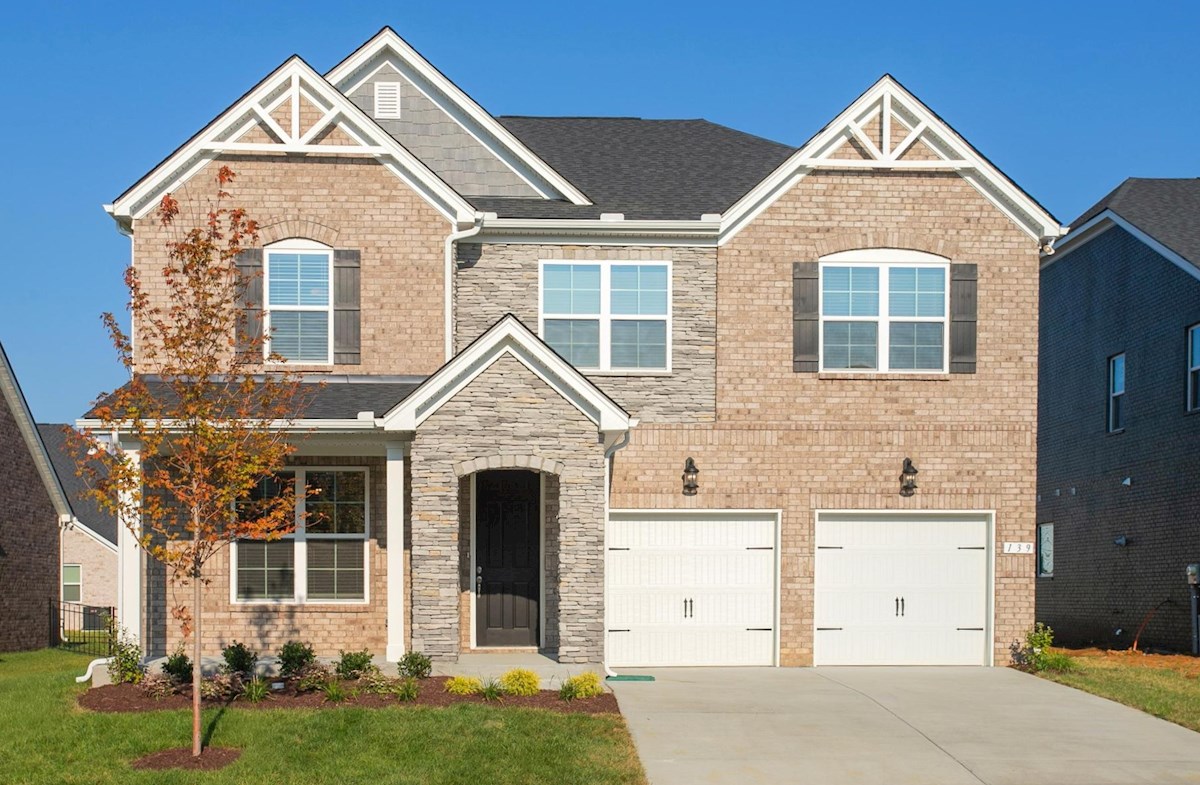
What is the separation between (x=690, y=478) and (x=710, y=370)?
5.02 feet

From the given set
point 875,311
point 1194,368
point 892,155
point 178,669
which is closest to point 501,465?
point 178,669

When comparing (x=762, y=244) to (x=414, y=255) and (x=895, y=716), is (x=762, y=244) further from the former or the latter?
(x=895, y=716)

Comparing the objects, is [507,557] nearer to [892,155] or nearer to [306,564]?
[306,564]

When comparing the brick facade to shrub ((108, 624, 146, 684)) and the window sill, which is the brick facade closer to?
the window sill

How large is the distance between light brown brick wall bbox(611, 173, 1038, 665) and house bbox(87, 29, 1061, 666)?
4 centimetres

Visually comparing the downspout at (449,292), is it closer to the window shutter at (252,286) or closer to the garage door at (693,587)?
the window shutter at (252,286)

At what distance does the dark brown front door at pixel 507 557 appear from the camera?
18234 millimetres

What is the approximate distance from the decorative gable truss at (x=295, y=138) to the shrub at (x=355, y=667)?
6061 mm

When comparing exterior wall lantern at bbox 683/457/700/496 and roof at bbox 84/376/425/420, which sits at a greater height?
roof at bbox 84/376/425/420

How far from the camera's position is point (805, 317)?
1839 cm

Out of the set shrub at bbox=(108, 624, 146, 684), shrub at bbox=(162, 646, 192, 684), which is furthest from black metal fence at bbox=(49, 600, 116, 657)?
shrub at bbox=(162, 646, 192, 684)

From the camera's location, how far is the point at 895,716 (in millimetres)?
14242

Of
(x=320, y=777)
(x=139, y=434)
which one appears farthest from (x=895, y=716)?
(x=139, y=434)

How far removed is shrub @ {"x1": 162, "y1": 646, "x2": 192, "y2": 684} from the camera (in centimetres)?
1473
